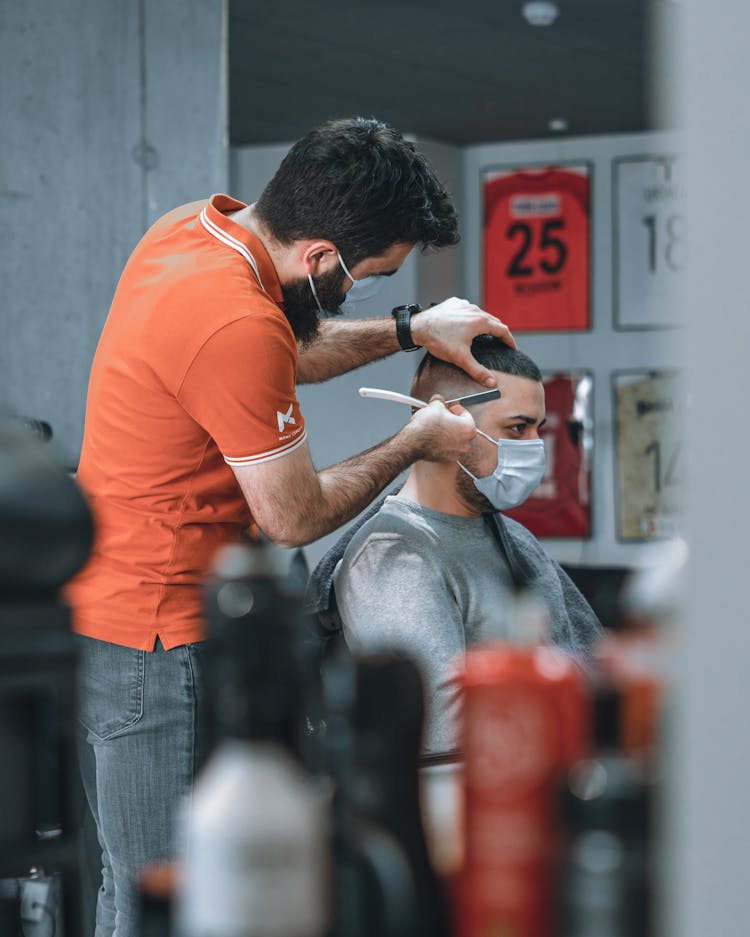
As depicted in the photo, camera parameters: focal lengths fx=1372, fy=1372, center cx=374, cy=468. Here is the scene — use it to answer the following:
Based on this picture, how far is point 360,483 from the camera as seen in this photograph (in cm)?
225

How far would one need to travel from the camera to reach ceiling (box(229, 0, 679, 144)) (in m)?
5.41

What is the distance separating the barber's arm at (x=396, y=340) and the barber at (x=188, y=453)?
203 mm

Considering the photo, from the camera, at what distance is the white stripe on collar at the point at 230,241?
85.8 inches

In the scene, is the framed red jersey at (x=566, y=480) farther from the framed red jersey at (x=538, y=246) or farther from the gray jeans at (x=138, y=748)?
the gray jeans at (x=138, y=748)

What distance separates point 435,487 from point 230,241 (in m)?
0.63

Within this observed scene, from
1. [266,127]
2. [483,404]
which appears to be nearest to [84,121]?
[483,404]

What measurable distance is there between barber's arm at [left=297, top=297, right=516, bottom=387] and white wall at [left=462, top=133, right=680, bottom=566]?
15.7ft

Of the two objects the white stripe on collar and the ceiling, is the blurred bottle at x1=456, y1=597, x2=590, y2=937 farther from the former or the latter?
the ceiling

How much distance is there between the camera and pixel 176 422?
2.09m

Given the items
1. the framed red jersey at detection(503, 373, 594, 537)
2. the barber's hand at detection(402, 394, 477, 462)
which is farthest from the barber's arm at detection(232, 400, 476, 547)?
the framed red jersey at detection(503, 373, 594, 537)

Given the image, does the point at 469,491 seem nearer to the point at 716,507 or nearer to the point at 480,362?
the point at 480,362

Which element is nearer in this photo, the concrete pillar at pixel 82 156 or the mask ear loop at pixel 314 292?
the mask ear loop at pixel 314 292

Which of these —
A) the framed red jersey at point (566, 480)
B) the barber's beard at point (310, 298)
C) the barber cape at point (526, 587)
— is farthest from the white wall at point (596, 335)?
the barber's beard at point (310, 298)

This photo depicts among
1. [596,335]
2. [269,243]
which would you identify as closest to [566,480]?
[596,335]
